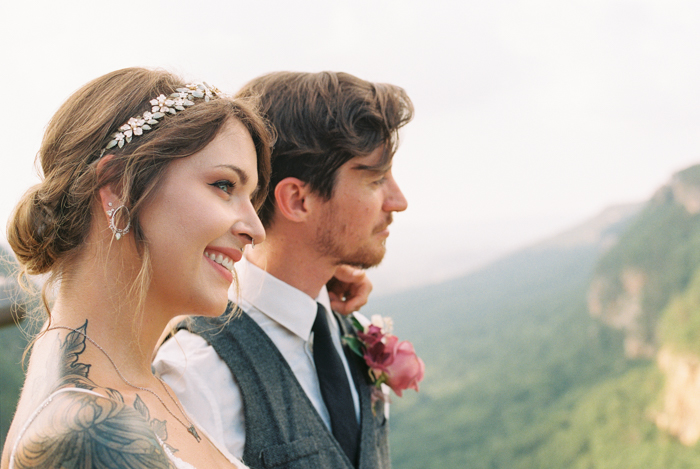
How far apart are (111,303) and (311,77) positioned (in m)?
1.32

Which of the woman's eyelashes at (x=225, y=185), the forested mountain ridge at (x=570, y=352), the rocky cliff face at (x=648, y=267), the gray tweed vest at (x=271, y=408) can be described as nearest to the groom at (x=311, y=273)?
the gray tweed vest at (x=271, y=408)

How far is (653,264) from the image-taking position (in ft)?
21.6

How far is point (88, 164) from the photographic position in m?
1.17

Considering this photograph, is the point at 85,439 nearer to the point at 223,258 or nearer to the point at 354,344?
the point at 223,258

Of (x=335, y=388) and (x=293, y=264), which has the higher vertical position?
(x=293, y=264)

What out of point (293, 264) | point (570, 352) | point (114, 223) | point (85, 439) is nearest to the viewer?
point (85, 439)

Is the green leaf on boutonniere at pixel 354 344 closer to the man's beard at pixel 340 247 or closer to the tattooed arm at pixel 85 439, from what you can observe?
the man's beard at pixel 340 247

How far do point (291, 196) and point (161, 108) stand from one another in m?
0.87

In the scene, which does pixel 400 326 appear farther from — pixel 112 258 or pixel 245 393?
pixel 112 258

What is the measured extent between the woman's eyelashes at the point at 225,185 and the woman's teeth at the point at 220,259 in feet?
0.50

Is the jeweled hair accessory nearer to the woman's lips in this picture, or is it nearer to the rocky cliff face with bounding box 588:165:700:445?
the woman's lips

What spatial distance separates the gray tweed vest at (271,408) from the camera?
1.65 meters

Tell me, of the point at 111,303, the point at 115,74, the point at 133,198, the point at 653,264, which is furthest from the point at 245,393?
the point at 653,264

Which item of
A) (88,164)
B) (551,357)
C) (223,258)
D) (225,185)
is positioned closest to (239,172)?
(225,185)
